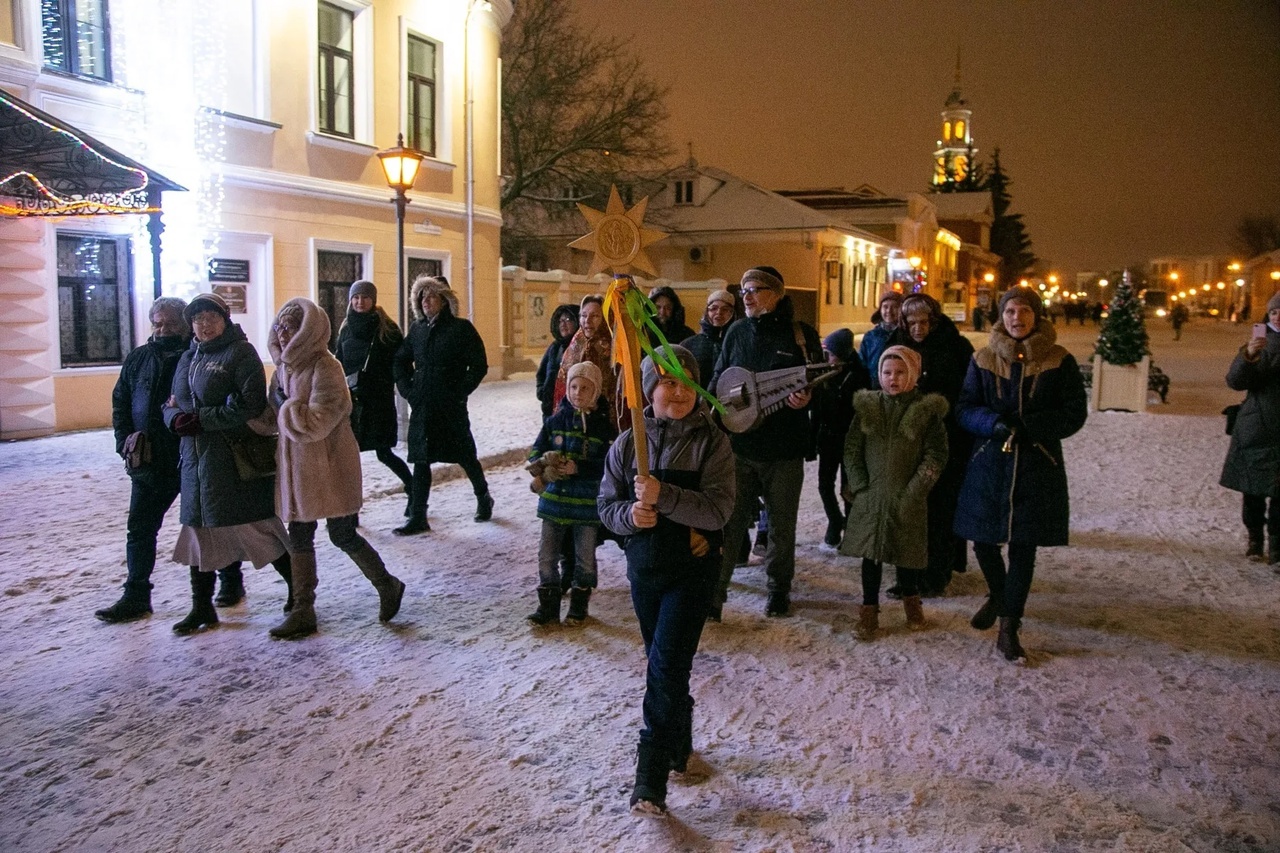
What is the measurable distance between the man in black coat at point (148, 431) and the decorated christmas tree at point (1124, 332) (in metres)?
→ 15.1

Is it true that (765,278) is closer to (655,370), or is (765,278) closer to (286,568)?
(655,370)

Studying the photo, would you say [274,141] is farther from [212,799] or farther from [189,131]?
[212,799]

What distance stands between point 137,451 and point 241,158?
10.2m

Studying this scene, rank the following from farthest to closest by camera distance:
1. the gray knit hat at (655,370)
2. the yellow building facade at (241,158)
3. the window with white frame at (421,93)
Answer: the window with white frame at (421,93) → the yellow building facade at (241,158) → the gray knit hat at (655,370)

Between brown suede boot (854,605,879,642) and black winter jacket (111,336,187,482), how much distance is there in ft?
13.1

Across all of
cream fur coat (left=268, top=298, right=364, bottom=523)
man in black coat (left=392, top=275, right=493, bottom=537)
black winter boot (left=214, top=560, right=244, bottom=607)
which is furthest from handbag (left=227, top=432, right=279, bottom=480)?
man in black coat (left=392, top=275, right=493, bottom=537)

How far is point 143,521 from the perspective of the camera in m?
5.56

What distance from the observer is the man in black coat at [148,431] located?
215 inches

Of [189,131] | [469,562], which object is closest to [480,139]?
[189,131]

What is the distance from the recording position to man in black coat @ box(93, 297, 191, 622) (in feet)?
17.9

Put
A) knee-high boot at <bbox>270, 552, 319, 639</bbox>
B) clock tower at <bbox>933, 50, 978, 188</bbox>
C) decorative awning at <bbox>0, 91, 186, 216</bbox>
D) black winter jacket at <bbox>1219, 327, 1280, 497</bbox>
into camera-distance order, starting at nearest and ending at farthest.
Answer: knee-high boot at <bbox>270, 552, 319, 639</bbox> → black winter jacket at <bbox>1219, 327, 1280, 497</bbox> → decorative awning at <bbox>0, 91, 186, 216</bbox> → clock tower at <bbox>933, 50, 978, 188</bbox>

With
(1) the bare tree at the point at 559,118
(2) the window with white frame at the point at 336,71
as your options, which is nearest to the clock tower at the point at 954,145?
(1) the bare tree at the point at 559,118

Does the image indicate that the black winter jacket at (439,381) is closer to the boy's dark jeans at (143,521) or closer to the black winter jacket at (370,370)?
the black winter jacket at (370,370)

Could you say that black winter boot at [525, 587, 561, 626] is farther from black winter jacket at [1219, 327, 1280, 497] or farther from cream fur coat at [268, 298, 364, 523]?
black winter jacket at [1219, 327, 1280, 497]
